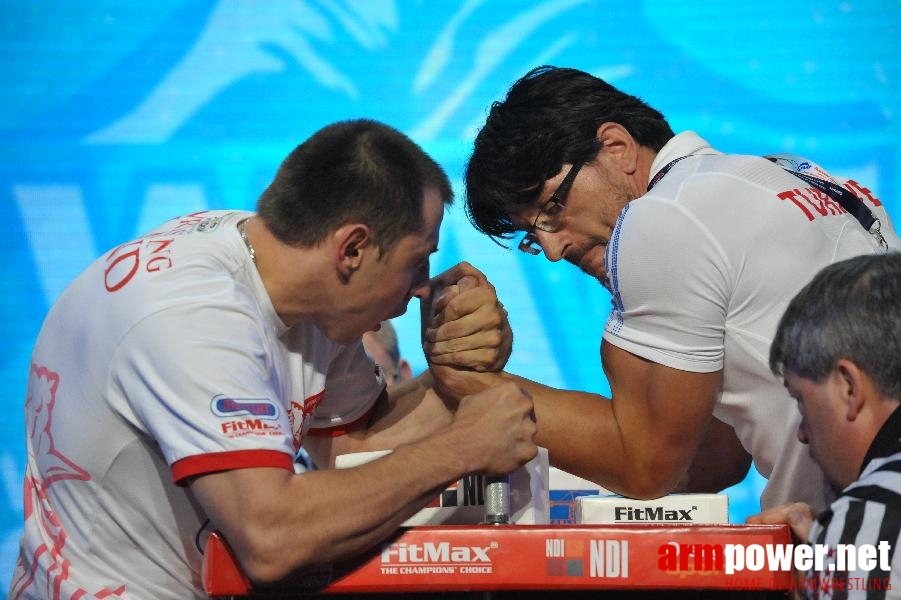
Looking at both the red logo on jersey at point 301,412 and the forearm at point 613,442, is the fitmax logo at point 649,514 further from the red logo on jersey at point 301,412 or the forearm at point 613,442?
the red logo on jersey at point 301,412

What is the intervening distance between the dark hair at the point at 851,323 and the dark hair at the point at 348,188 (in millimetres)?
700

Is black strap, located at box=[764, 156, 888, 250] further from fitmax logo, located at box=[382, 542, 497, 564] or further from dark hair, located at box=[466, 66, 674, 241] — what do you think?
fitmax logo, located at box=[382, 542, 497, 564]

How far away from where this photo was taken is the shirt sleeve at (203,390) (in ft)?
4.94

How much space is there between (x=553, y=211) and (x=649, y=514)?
77 cm

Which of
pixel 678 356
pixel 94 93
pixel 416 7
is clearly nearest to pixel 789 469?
pixel 678 356

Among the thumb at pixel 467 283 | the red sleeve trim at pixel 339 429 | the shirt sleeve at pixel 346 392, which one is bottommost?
the red sleeve trim at pixel 339 429

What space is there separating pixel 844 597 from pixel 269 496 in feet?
2.58

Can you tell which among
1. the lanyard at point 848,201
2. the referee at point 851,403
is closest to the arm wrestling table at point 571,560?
the referee at point 851,403

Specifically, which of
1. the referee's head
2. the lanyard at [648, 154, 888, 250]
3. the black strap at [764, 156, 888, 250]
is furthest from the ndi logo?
the black strap at [764, 156, 888, 250]

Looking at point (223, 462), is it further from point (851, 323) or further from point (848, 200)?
point (848, 200)

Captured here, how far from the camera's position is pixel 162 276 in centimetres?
167

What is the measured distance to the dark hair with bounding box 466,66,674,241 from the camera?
239 centimetres

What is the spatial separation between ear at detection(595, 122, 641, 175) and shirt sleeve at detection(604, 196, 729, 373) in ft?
1.29

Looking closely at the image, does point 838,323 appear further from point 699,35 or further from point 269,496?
point 699,35
